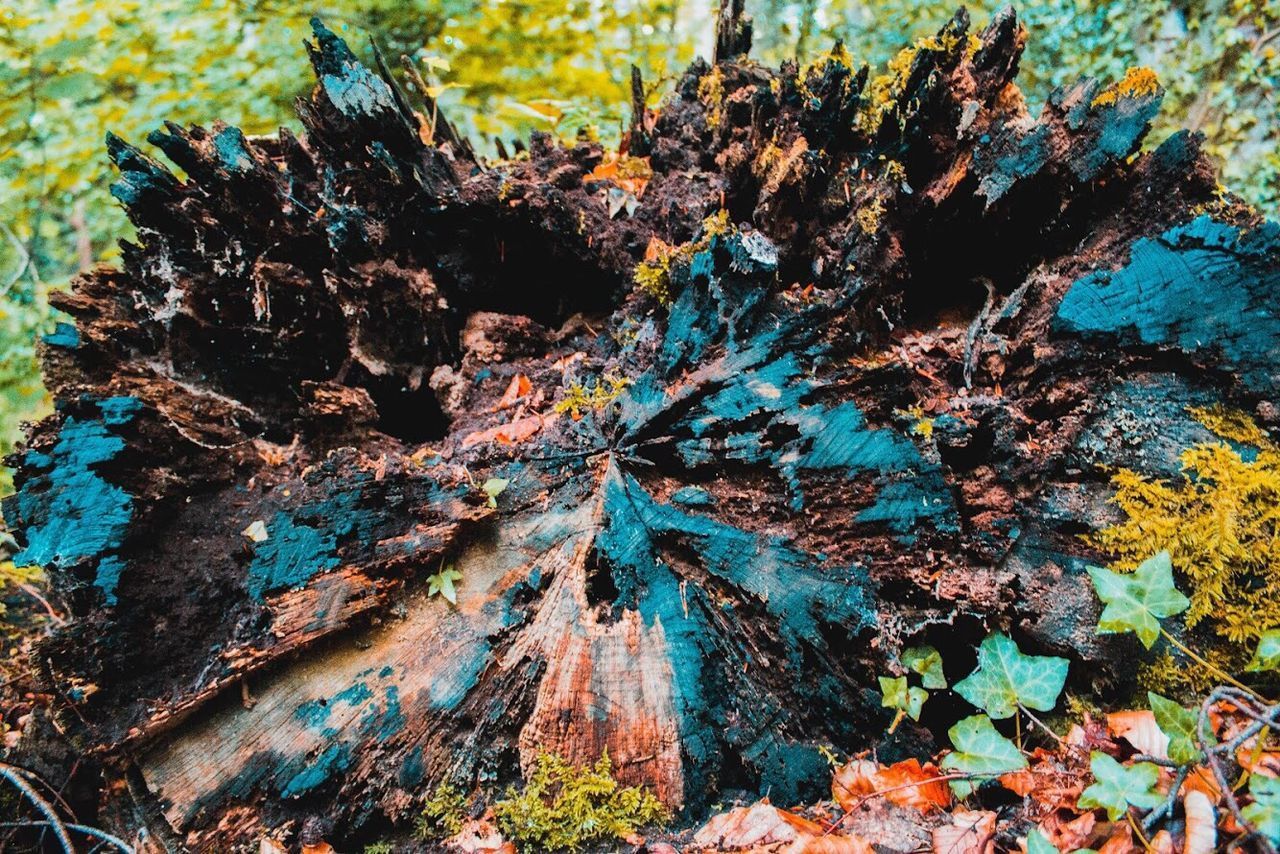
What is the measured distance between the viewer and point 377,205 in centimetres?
270

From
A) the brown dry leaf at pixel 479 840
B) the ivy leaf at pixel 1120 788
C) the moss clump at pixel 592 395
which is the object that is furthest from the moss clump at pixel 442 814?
the ivy leaf at pixel 1120 788

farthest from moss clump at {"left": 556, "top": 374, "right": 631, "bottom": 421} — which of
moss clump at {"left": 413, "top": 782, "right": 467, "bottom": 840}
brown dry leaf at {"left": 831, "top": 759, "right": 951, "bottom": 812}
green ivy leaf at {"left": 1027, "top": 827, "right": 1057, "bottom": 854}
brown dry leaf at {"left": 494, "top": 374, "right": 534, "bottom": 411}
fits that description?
green ivy leaf at {"left": 1027, "top": 827, "right": 1057, "bottom": 854}

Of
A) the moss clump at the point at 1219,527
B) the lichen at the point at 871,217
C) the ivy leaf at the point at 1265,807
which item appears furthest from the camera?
the lichen at the point at 871,217

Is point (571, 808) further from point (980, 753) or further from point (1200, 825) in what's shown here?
point (1200, 825)

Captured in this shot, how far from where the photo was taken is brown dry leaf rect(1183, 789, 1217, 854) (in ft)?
4.11

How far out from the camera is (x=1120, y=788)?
1.40 m

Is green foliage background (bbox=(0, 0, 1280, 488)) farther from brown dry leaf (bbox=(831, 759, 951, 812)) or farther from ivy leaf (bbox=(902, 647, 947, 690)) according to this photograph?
brown dry leaf (bbox=(831, 759, 951, 812))

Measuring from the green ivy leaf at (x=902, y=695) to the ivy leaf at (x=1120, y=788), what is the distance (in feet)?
1.52

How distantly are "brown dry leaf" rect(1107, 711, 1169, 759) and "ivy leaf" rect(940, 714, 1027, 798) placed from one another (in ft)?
0.98

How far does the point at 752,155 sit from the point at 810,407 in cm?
136

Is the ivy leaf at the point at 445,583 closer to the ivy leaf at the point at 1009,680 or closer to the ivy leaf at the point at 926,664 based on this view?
the ivy leaf at the point at 926,664

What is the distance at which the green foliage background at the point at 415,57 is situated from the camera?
5.36 meters

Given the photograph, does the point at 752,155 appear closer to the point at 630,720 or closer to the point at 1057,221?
the point at 1057,221

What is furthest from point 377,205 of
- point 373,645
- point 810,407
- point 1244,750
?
point 1244,750
